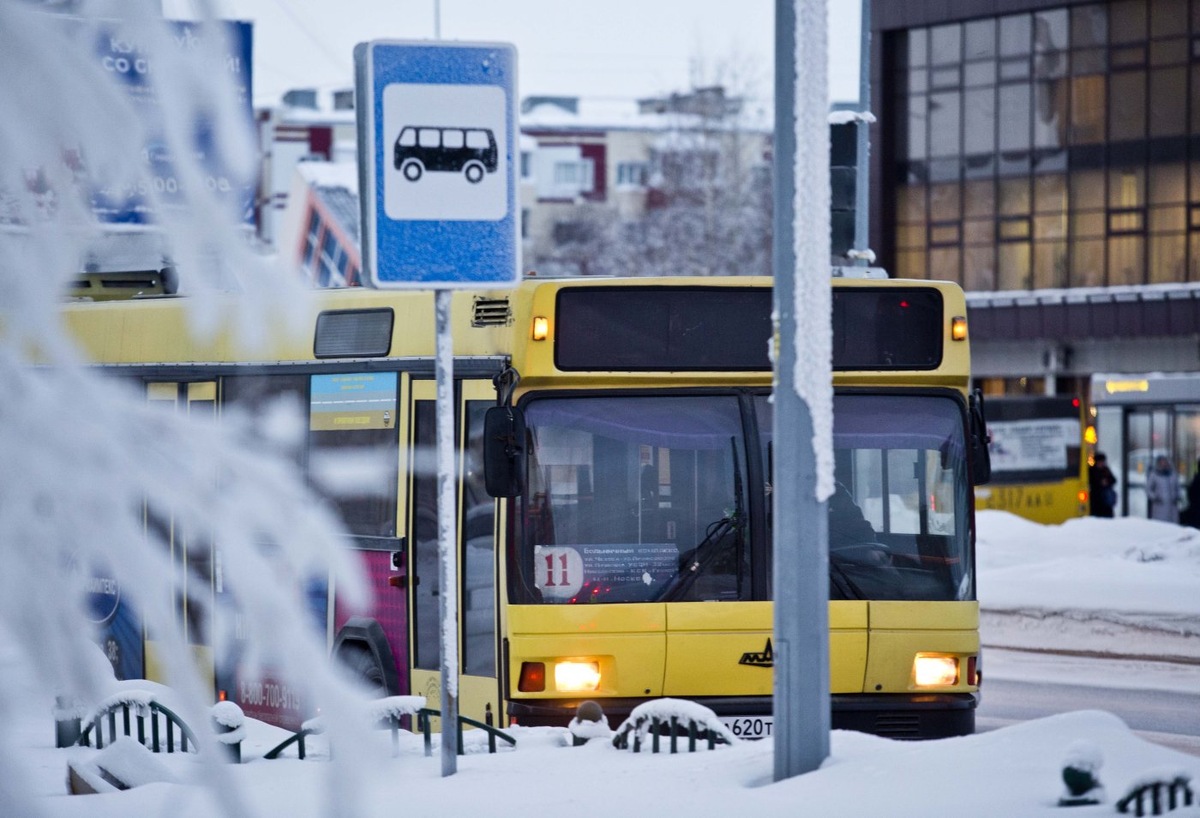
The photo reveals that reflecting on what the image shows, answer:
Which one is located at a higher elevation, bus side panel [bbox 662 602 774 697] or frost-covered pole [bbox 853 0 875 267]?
frost-covered pole [bbox 853 0 875 267]

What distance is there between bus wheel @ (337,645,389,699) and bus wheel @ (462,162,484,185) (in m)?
4.11

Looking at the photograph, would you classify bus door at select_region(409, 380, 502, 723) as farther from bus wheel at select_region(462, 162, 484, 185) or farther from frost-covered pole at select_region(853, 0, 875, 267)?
frost-covered pole at select_region(853, 0, 875, 267)

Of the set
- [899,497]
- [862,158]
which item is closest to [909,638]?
[899,497]

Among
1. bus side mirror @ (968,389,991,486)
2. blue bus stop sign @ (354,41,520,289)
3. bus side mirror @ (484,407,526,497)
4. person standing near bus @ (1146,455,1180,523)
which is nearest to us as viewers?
blue bus stop sign @ (354,41,520,289)

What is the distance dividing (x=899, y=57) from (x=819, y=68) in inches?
1568

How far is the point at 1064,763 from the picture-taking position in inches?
164

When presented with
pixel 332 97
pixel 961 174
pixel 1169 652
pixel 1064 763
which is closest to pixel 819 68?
pixel 1064 763

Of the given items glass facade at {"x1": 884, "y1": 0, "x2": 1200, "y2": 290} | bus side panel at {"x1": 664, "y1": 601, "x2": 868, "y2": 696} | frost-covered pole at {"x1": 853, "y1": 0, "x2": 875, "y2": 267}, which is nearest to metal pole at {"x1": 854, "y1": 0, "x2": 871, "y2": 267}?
frost-covered pole at {"x1": 853, "y1": 0, "x2": 875, "y2": 267}

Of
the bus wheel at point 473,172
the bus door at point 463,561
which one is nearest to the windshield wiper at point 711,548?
the bus door at point 463,561

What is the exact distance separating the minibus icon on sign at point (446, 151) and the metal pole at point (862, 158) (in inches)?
315

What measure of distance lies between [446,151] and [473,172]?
11cm

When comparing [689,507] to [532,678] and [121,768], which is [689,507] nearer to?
[532,678]

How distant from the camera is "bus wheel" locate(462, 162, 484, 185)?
5.09m

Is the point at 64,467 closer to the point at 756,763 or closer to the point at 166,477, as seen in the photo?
the point at 166,477
